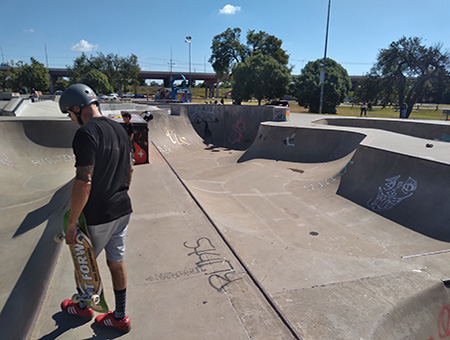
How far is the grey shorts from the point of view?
2014 millimetres

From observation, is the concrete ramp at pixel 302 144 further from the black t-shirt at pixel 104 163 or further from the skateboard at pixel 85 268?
the skateboard at pixel 85 268

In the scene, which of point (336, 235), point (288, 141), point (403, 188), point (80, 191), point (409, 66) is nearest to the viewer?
point (80, 191)

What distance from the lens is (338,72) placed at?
35469 mm

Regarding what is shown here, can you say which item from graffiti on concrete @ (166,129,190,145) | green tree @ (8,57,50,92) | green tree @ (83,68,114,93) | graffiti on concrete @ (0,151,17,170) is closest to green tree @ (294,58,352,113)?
graffiti on concrete @ (166,129,190,145)

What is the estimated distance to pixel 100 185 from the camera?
1.98m

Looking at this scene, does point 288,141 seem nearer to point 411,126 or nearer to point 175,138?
point 175,138

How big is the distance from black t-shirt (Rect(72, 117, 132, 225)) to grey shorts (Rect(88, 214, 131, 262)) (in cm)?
5

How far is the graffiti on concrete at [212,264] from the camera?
2898 millimetres

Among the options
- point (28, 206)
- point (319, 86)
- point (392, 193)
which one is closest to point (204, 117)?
point (28, 206)

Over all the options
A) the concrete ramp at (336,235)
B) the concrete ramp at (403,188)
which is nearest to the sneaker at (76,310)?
the concrete ramp at (336,235)

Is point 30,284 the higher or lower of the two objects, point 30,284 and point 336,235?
the higher

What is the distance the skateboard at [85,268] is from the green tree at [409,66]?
113 feet

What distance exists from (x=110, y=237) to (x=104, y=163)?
0.59 m

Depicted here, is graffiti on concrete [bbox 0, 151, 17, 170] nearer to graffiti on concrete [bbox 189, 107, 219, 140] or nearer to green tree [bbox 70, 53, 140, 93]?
graffiti on concrete [bbox 189, 107, 219, 140]
